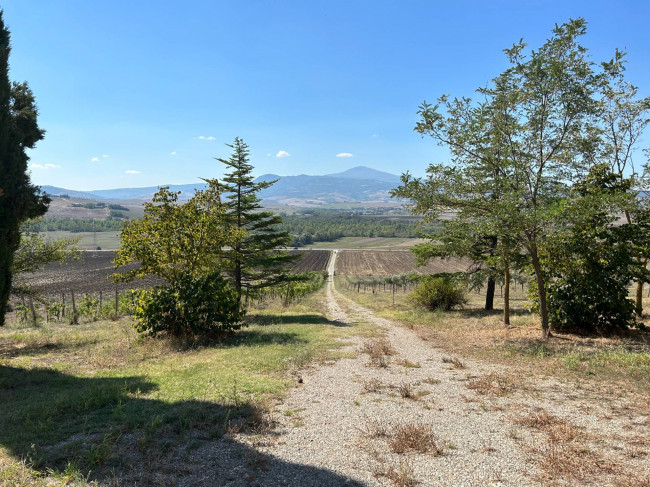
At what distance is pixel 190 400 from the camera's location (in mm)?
5758

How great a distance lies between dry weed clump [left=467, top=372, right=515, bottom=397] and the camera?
6.25m

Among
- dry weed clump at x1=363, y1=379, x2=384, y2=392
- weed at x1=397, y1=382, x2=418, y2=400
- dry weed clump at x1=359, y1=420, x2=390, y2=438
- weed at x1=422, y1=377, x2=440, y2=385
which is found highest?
dry weed clump at x1=359, y1=420, x2=390, y2=438

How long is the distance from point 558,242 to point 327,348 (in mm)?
7244

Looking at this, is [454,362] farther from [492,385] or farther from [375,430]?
[375,430]

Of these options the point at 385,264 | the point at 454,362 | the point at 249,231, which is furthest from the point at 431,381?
the point at 385,264

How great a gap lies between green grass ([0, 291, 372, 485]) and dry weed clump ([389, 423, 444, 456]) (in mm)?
1771

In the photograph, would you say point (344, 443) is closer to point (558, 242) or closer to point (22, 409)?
point (22, 409)

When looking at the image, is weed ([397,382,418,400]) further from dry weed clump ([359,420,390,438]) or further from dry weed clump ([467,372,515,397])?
dry weed clump ([359,420,390,438])

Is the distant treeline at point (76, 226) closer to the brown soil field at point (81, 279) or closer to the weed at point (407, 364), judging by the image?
the brown soil field at point (81, 279)

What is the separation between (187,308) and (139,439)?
7318mm

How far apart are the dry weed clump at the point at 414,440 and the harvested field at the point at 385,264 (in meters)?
60.4

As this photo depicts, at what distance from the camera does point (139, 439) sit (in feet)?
14.2

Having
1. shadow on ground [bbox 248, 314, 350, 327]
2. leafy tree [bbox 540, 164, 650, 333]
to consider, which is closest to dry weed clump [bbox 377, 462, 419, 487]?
leafy tree [bbox 540, 164, 650, 333]

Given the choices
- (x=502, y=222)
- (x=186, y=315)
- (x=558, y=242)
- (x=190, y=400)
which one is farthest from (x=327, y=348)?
(x=558, y=242)
